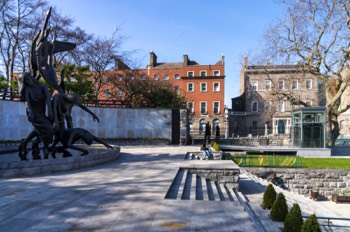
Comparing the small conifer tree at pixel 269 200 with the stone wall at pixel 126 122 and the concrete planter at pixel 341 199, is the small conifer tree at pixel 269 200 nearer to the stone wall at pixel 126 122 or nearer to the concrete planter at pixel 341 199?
the concrete planter at pixel 341 199

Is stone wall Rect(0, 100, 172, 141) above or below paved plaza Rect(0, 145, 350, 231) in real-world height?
above

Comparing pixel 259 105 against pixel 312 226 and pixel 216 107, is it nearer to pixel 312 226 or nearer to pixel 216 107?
pixel 216 107

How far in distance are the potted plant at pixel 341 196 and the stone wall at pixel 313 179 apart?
0.24 m

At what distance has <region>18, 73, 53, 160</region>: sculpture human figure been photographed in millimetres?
9062

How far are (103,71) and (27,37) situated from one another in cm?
819

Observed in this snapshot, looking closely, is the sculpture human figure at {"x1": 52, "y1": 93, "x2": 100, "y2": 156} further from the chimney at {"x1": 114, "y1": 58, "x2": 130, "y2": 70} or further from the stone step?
the chimney at {"x1": 114, "y1": 58, "x2": 130, "y2": 70}

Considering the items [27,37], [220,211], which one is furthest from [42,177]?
[27,37]

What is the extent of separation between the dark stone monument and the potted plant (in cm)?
1426

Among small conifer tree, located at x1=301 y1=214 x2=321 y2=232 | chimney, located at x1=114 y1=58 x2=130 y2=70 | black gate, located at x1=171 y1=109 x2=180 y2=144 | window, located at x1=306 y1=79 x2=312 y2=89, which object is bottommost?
small conifer tree, located at x1=301 y1=214 x2=321 y2=232

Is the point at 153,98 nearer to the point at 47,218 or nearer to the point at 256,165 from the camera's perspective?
the point at 256,165

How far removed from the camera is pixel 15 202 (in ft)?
17.9

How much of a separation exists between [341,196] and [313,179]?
1735mm

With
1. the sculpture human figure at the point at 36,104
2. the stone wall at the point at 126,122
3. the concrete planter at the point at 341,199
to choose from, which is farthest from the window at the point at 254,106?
the sculpture human figure at the point at 36,104

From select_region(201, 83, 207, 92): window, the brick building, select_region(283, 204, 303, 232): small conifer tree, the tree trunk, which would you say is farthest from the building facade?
select_region(283, 204, 303, 232): small conifer tree
